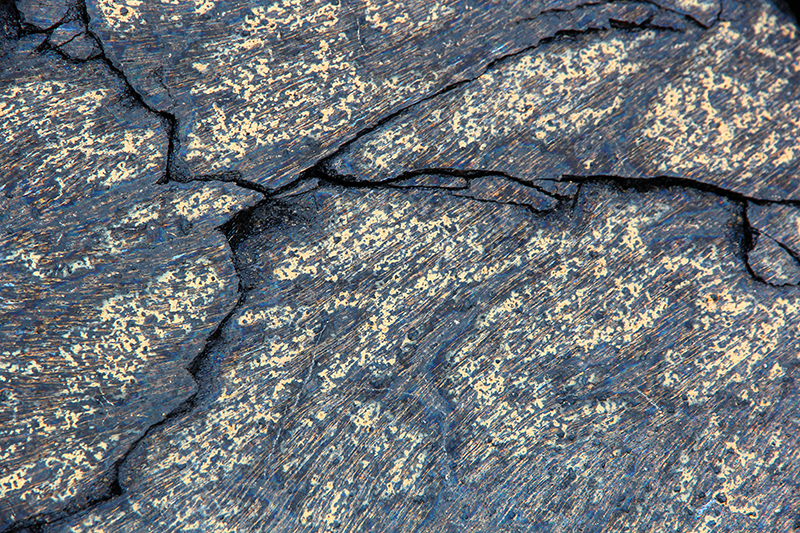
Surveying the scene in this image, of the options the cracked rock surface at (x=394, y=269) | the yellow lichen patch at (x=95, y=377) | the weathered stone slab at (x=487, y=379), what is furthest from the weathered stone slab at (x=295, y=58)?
the yellow lichen patch at (x=95, y=377)

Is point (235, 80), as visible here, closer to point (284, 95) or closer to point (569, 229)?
point (284, 95)

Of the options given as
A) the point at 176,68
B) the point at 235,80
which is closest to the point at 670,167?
the point at 235,80

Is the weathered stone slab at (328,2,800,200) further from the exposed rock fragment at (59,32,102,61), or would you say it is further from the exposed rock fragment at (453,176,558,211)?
the exposed rock fragment at (59,32,102,61)

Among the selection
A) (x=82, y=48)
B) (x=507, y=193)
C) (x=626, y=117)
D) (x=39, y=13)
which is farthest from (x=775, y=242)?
(x=39, y=13)

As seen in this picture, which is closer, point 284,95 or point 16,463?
point 16,463

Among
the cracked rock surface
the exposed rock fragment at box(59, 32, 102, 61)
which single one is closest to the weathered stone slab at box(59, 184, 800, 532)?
the cracked rock surface

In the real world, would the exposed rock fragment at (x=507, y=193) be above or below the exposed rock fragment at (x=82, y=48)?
below

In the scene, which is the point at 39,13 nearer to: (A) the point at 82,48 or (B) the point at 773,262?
(A) the point at 82,48

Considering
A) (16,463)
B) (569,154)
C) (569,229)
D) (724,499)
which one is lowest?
(724,499)

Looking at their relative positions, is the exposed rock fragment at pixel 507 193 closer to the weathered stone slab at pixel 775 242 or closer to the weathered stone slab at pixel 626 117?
the weathered stone slab at pixel 626 117
